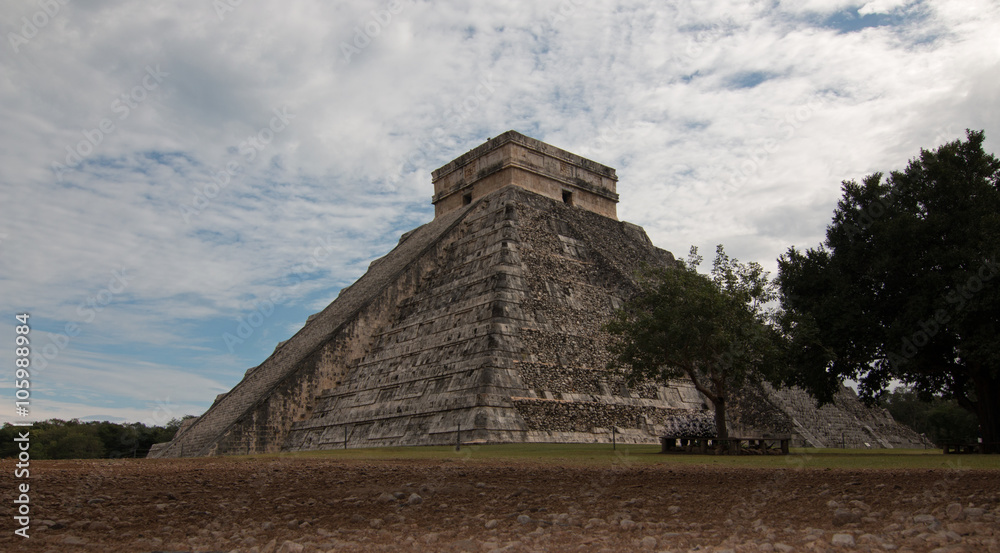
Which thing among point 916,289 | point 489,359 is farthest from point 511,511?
point 916,289

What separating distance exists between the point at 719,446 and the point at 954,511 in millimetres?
8912

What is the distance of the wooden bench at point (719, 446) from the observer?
14672 mm

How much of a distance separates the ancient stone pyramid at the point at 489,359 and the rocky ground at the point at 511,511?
7.36 meters

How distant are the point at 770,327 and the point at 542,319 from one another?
6104 millimetres

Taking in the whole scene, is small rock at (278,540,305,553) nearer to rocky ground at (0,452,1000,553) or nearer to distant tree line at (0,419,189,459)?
rocky ground at (0,452,1000,553)

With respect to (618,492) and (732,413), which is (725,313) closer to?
(732,413)

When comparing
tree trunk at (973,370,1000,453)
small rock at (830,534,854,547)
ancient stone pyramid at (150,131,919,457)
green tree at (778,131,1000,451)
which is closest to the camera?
small rock at (830,534,854,547)

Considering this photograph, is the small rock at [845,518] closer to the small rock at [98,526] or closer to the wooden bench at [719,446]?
the small rock at [98,526]

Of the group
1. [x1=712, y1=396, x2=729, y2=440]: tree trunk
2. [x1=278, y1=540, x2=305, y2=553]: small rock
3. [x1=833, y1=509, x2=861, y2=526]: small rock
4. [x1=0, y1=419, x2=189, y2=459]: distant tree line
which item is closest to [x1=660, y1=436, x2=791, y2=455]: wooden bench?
[x1=712, y1=396, x2=729, y2=440]: tree trunk

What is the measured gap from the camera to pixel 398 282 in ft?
77.8

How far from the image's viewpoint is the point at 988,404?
15.7 meters

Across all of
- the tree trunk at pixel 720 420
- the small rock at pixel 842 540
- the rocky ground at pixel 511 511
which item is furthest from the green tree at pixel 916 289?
the small rock at pixel 842 540

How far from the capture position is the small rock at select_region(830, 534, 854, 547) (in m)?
5.04

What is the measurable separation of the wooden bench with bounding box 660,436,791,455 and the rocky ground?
5274mm
